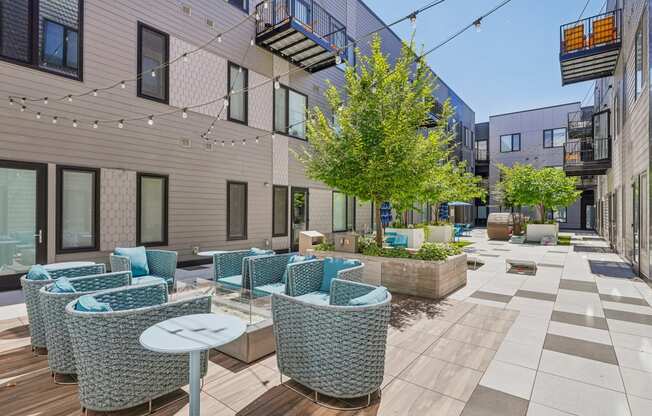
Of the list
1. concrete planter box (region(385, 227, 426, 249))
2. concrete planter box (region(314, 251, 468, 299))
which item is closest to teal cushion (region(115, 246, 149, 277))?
concrete planter box (region(314, 251, 468, 299))

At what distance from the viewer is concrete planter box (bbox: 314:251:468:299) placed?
577cm

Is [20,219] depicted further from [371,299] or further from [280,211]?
[371,299]

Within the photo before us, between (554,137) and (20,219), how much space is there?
3012cm

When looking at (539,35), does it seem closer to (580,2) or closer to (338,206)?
(580,2)

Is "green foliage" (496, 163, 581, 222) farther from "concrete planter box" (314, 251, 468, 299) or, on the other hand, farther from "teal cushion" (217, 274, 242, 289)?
"teal cushion" (217, 274, 242, 289)

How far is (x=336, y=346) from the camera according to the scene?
257 centimetres

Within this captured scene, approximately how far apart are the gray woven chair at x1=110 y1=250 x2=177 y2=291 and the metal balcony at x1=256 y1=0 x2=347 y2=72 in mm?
6651

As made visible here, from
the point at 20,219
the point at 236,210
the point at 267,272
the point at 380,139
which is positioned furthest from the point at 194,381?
the point at 236,210

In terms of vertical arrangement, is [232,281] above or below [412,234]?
below

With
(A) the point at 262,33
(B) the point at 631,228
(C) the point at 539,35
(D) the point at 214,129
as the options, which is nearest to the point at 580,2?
(C) the point at 539,35

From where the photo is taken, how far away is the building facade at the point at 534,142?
24.4 m

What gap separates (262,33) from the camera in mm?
9805

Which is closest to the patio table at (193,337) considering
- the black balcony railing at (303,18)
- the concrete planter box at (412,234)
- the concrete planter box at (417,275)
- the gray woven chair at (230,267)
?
the gray woven chair at (230,267)

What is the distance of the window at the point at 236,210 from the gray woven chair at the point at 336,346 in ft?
23.5
